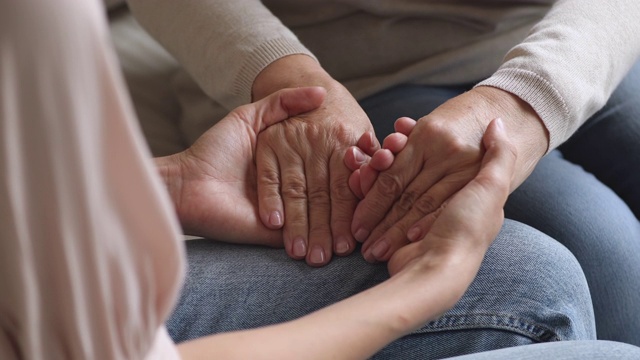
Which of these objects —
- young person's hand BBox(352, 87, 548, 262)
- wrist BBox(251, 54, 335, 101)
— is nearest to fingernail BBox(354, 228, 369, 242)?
young person's hand BBox(352, 87, 548, 262)

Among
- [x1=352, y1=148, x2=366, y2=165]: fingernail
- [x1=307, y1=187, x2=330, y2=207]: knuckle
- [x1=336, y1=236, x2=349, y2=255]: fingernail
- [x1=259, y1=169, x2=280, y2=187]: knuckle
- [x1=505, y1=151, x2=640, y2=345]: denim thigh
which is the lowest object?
[x1=505, y1=151, x2=640, y2=345]: denim thigh

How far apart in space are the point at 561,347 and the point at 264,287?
10.8 inches

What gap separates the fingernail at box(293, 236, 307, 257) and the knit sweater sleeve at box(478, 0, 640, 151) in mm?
291

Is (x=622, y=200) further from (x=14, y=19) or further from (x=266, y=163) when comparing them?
(x=14, y=19)

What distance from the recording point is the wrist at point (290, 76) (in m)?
0.98

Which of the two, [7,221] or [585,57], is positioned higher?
[7,221]

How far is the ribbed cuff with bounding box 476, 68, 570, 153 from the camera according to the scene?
899 millimetres

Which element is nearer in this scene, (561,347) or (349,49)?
Answer: (561,347)

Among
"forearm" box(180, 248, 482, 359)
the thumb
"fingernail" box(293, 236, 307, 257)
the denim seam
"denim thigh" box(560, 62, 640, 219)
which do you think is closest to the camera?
"forearm" box(180, 248, 482, 359)

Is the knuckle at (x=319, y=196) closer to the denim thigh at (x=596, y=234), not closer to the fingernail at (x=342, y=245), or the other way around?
the fingernail at (x=342, y=245)

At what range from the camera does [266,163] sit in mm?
889

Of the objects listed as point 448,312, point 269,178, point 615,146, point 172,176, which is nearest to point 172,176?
point 172,176

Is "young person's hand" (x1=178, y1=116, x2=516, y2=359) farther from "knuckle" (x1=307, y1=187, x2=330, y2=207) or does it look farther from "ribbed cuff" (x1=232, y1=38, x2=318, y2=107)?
"ribbed cuff" (x1=232, y1=38, x2=318, y2=107)

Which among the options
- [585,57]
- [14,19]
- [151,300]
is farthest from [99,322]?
[585,57]
